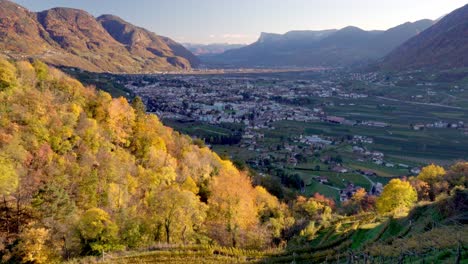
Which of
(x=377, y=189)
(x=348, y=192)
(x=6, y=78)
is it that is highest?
(x=6, y=78)

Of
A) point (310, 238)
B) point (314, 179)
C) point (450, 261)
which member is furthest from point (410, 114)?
point (450, 261)

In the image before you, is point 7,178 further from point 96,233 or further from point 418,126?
point 418,126

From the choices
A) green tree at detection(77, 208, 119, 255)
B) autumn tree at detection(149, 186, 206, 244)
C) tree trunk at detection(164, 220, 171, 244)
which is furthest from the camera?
autumn tree at detection(149, 186, 206, 244)


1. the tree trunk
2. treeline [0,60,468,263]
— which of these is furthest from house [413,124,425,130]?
the tree trunk

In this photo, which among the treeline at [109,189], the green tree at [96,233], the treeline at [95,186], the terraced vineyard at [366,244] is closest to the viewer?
the terraced vineyard at [366,244]

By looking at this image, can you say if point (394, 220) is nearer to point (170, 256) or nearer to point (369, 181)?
point (170, 256)

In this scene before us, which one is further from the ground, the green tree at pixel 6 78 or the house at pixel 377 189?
the green tree at pixel 6 78

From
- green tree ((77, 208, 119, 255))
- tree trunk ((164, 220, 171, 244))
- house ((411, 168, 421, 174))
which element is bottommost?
house ((411, 168, 421, 174))

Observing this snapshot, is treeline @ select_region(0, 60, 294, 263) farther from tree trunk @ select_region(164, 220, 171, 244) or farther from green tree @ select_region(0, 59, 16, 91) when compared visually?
tree trunk @ select_region(164, 220, 171, 244)

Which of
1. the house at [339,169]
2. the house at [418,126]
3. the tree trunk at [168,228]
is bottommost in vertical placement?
the house at [339,169]

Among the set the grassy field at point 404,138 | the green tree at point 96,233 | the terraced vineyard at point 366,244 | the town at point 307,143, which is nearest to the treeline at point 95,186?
the green tree at point 96,233

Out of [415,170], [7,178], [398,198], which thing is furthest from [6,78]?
[415,170]

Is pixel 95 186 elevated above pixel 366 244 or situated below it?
above

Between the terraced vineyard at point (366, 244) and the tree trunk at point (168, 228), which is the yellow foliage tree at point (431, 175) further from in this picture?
the tree trunk at point (168, 228)
